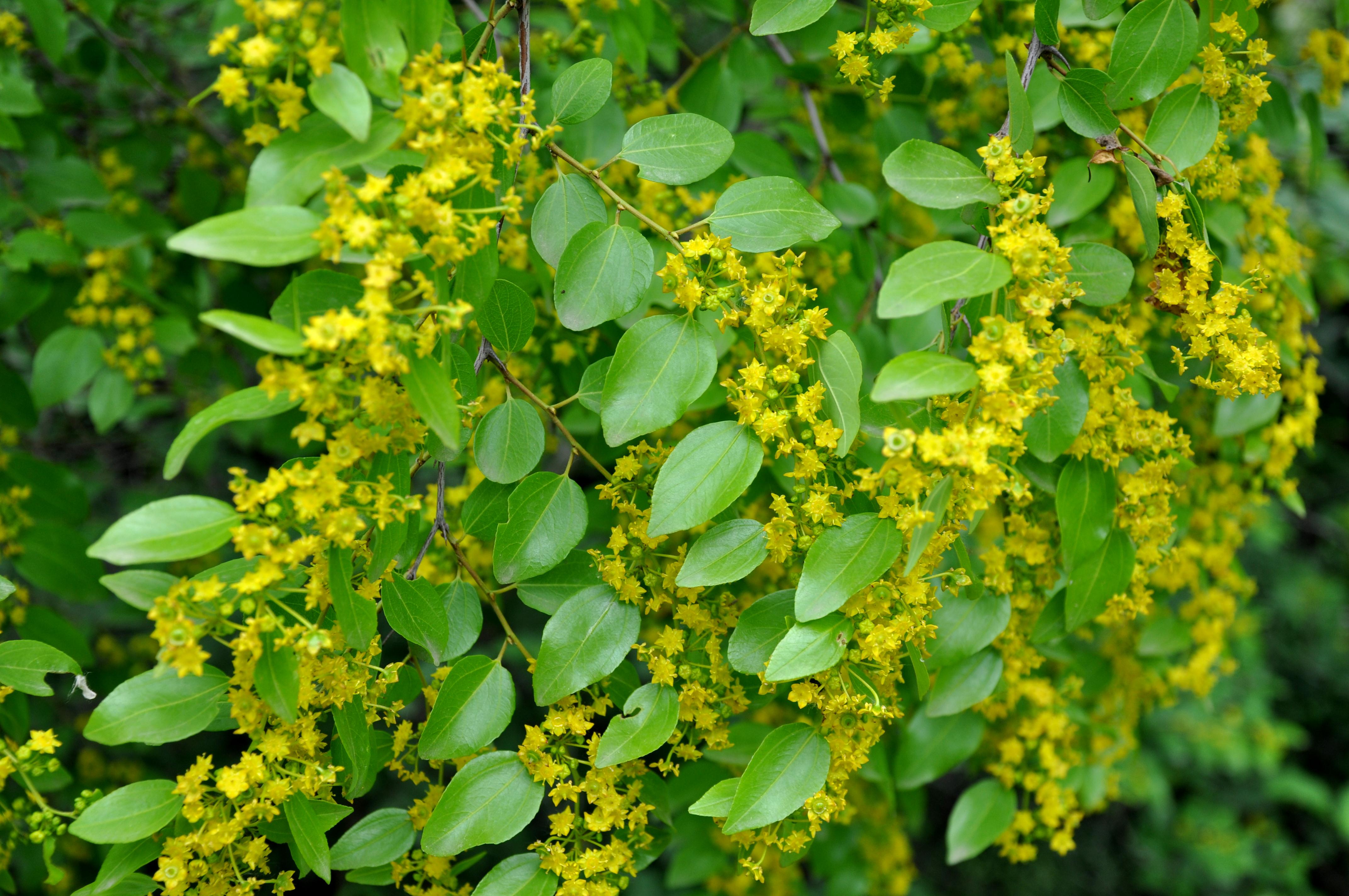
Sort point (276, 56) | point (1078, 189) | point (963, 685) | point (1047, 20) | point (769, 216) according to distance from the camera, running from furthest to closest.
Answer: point (1078, 189) < point (963, 685) < point (1047, 20) < point (769, 216) < point (276, 56)

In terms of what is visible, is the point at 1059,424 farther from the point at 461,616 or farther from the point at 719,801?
the point at 461,616

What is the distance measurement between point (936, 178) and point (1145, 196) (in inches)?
11.4

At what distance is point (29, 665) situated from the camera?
124cm

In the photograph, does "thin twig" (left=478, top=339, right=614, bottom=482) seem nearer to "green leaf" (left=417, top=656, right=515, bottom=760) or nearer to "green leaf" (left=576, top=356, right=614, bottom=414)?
"green leaf" (left=576, top=356, right=614, bottom=414)

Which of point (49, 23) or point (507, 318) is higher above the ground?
point (49, 23)

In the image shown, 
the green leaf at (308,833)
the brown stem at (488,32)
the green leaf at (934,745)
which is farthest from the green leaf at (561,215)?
the green leaf at (934,745)

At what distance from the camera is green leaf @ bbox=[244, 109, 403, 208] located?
0.95 metres

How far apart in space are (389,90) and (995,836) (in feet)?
5.28

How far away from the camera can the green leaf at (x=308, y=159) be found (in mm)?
948

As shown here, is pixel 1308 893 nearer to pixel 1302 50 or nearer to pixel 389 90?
pixel 1302 50

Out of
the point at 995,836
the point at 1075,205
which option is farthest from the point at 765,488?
the point at 995,836

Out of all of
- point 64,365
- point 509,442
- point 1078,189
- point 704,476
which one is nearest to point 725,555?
point 704,476

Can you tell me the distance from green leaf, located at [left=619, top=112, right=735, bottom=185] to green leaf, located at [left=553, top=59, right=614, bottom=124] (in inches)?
2.4

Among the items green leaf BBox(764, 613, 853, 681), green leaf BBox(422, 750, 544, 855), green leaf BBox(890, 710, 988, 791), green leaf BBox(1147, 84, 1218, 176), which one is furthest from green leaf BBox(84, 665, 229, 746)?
green leaf BBox(1147, 84, 1218, 176)
